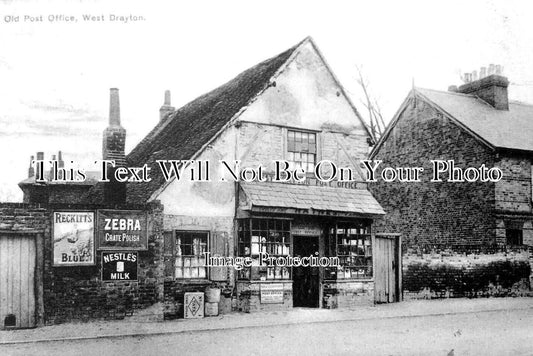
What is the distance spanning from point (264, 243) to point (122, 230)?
145 inches

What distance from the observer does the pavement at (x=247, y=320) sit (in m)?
10.7

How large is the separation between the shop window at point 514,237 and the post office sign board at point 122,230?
42.7 ft

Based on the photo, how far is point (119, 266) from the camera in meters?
12.7

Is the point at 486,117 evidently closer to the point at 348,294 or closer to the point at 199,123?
the point at 348,294

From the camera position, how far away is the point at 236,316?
13555mm

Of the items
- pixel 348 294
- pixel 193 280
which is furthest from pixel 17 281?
pixel 348 294

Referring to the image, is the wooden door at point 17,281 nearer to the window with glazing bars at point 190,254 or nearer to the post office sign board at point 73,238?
the post office sign board at point 73,238

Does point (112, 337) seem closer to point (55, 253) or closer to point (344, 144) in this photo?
point (55, 253)

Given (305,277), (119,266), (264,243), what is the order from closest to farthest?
(119,266), (264,243), (305,277)

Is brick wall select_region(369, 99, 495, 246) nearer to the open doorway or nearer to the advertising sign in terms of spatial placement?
the open doorway

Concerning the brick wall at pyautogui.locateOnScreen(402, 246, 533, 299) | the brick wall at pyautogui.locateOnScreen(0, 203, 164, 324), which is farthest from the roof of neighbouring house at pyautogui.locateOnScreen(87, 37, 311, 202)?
the brick wall at pyautogui.locateOnScreen(402, 246, 533, 299)

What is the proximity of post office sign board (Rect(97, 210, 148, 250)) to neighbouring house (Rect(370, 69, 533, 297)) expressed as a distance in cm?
832

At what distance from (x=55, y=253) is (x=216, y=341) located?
4.22 m

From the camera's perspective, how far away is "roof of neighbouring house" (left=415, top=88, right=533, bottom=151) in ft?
66.4
